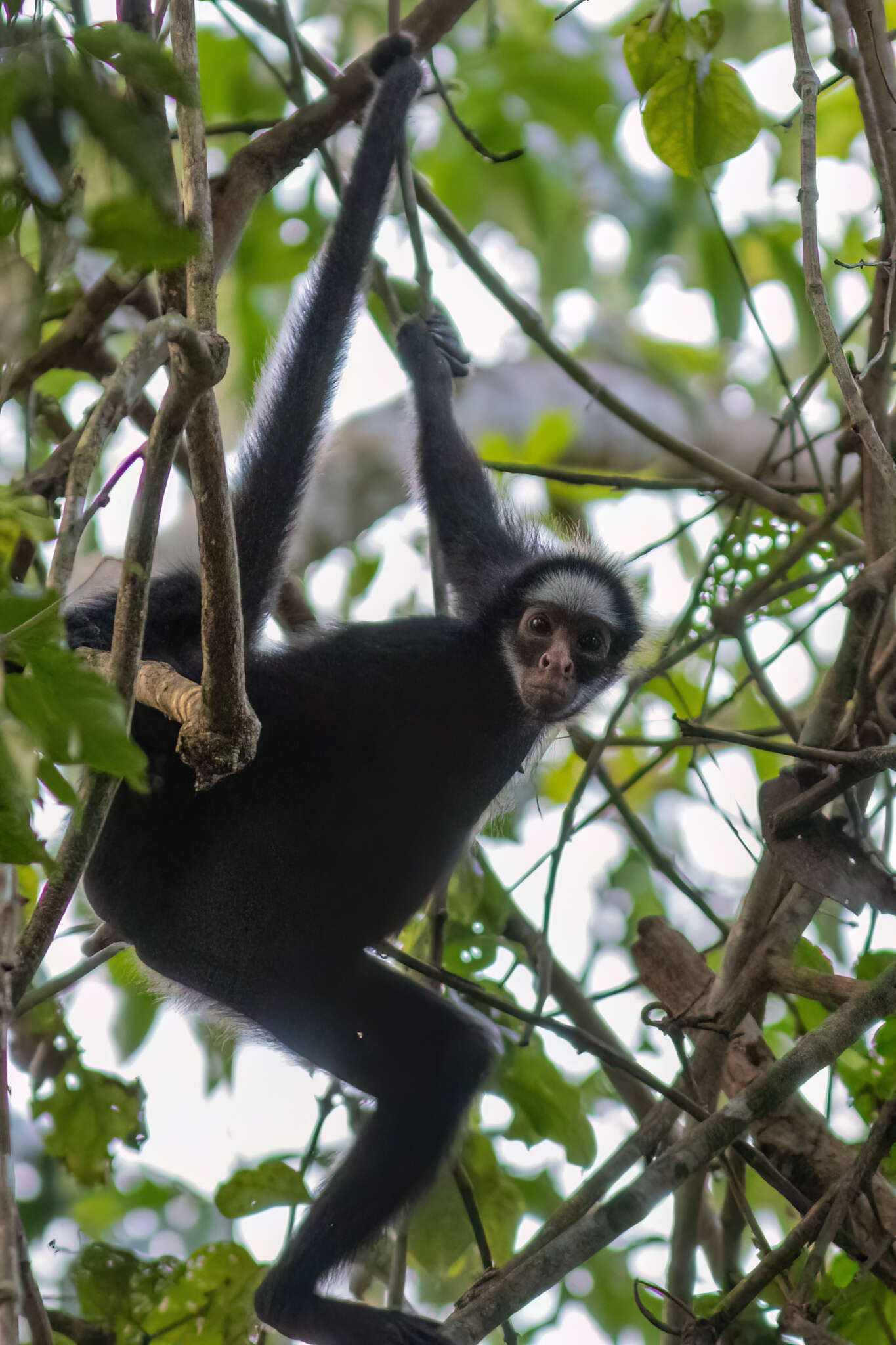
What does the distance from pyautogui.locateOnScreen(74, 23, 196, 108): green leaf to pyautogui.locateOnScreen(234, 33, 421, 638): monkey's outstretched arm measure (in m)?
2.24

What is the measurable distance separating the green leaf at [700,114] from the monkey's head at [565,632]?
137 centimetres

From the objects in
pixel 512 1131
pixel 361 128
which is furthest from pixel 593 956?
pixel 361 128

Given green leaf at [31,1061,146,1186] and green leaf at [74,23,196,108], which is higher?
green leaf at [31,1061,146,1186]

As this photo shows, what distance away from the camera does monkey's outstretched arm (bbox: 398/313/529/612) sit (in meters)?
4.32

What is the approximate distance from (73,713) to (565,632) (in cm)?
291

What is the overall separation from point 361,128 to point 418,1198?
3.06 meters

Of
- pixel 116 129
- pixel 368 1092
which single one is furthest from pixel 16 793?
pixel 368 1092

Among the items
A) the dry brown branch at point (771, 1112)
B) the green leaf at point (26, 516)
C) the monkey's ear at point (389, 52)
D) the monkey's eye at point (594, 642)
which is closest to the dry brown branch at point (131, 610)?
the green leaf at point (26, 516)

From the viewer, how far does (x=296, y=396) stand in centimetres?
331

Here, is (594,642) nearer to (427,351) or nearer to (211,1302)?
(427,351)

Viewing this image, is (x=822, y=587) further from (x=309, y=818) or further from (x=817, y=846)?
(x=309, y=818)

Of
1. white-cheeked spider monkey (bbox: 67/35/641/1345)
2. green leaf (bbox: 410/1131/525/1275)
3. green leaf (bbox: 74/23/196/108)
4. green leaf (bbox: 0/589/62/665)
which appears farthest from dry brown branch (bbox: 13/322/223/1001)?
green leaf (bbox: 410/1131/525/1275)

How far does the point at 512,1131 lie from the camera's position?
151 inches

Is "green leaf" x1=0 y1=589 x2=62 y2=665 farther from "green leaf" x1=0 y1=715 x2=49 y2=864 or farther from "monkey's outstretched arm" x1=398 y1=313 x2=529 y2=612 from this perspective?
"monkey's outstretched arm" x1=398 y1=313 x2=529 y2=612
